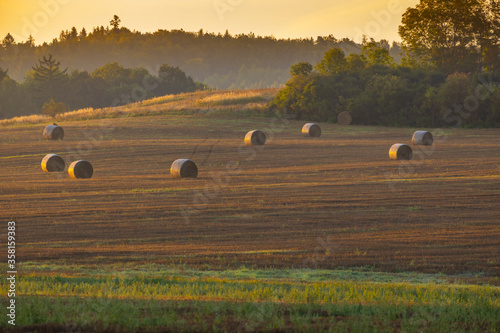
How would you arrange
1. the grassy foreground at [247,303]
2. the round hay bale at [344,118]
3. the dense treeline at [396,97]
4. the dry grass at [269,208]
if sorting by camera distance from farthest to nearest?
the round hay bale at [344,118], the dense treeline at [396,97], the dry grass at [269,208], the grassy foreground at [247,303]

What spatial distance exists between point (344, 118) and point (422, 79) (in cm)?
1173

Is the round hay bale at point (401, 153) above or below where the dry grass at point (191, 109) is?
below

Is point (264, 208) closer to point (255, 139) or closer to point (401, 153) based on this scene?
point (401, 153)

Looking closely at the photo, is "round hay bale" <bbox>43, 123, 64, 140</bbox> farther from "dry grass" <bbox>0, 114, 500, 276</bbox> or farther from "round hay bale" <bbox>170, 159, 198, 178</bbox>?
"round hay bale" <bbox>170, 159, 198, 178</bbox>

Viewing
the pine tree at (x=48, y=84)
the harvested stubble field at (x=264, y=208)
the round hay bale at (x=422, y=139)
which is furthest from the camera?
the pine tree at (x=48, y=84)

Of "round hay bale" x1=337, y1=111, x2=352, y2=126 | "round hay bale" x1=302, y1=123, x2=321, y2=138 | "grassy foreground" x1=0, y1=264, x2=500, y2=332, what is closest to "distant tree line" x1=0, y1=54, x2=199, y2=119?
"round hay bale" x1=337, y1=111, x2=352, y2=126

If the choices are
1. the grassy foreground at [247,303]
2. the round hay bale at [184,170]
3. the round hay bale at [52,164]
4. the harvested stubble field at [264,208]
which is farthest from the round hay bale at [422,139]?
the grassy foreground at [247,303]

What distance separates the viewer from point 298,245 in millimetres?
16922

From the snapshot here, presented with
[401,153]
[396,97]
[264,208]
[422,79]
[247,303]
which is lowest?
[264,208]

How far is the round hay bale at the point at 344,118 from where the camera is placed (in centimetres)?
6456

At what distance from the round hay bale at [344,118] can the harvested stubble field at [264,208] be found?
17.2 metres

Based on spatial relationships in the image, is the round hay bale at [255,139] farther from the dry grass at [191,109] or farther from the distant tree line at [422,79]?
the dry grass at [191,109]

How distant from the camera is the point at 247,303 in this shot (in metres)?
9.80

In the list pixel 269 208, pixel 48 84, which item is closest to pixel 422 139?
pixel 269 208
